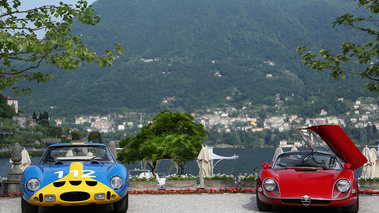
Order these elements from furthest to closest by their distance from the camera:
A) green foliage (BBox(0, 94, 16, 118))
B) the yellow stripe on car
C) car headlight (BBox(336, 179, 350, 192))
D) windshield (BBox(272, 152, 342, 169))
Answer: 1. green foliage (BBox(0, 94, 16, 118))
2. windshield (BBox(272, 152, 342, 169))
3. car headlight (BBox(336, 179, 350, 192))
4. the yellow stripe on car

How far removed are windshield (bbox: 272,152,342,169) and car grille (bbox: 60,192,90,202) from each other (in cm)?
437

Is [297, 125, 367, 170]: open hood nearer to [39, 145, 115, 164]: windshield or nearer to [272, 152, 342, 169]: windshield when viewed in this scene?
[272, 152, 342, 169]: windshield

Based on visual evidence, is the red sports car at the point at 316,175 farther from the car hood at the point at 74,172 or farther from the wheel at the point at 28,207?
the wheel at the point at 28,207

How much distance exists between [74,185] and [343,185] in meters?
5.19

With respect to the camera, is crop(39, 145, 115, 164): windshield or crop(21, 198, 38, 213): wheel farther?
crop(39, 145, 115, 164): windshield

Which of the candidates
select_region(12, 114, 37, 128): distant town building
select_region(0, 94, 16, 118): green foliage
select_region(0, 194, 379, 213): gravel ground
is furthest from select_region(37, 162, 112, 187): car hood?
select_region(12, 114, 37, 128): distant town building

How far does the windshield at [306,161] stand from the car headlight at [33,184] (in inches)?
201

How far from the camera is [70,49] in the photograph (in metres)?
11.5

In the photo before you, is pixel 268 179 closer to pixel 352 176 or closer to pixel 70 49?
pixel 352 176

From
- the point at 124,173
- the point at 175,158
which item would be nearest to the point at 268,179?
the point at 124,173

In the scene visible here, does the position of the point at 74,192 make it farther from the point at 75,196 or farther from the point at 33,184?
the point at 33,184

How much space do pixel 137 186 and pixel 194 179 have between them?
2.07 m

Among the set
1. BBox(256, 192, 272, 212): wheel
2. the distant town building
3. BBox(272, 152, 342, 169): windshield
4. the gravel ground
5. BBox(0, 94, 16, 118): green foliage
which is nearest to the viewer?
BBox(256, 192, 272, 212): wheel

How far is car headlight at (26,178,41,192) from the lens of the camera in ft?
27.6
